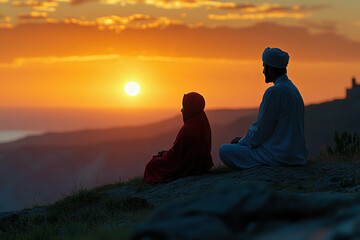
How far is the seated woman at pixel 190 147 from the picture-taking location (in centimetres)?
1156

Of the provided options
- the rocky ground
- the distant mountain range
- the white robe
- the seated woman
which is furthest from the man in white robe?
the distant mountain range

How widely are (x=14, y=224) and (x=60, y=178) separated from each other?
303 feet

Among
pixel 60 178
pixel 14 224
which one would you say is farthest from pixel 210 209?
pixel 60 178

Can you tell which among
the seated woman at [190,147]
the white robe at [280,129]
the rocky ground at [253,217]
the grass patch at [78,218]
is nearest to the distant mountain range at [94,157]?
the seated woman at [190,147]

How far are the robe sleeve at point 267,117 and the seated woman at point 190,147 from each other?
4.61 ft

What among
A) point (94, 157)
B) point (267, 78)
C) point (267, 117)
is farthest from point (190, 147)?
point (94, 157)

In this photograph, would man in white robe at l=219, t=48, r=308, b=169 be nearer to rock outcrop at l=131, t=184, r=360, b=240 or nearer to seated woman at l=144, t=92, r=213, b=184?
seated woman at l=144, t=92, r=213, b=184

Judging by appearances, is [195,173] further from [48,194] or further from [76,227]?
[48,194]

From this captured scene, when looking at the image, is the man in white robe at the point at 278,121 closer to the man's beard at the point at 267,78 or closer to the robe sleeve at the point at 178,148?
the man's beard at the point at 267,78

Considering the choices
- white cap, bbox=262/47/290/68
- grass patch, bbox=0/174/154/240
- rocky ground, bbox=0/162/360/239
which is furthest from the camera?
white cap, bbox=262/47/290/68

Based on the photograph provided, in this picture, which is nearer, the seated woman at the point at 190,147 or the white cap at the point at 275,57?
the white cap at the point at 275,57

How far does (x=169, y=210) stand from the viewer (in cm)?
474

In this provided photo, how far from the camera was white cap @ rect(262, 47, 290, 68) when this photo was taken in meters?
10.0

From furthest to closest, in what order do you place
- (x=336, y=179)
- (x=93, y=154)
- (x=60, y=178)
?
(x=93, y=154) < (x=60, y=178) < (x=336, y=179)
